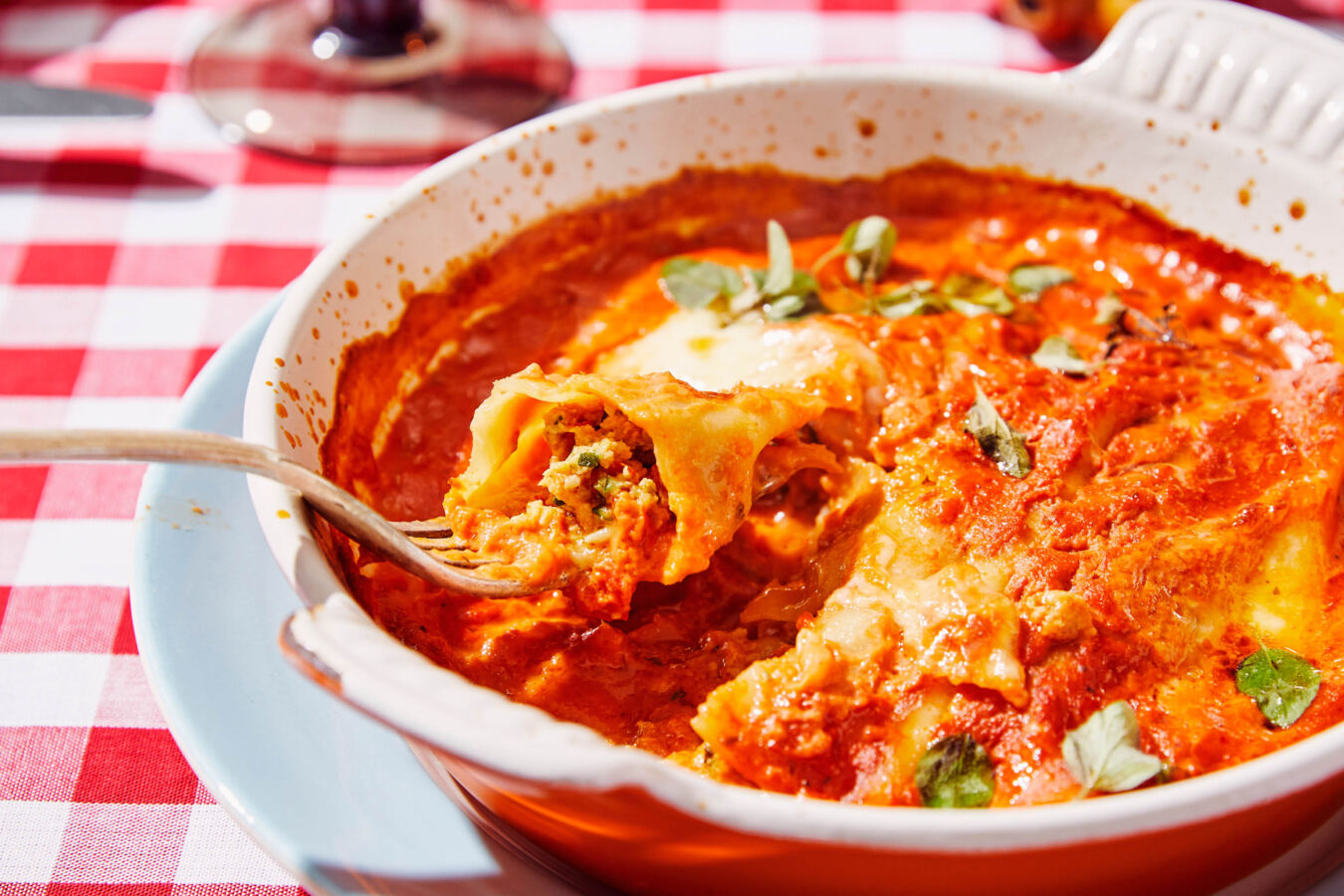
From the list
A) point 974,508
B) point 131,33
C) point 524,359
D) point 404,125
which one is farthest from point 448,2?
point 974,508

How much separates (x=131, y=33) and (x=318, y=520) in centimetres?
298

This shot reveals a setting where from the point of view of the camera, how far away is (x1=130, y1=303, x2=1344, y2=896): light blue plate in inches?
69.6

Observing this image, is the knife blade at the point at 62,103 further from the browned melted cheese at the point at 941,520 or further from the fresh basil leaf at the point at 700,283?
the fresh basil leaf at the point at 700,283

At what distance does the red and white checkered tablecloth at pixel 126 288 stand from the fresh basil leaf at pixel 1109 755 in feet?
4.18

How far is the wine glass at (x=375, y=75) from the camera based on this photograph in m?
3.66

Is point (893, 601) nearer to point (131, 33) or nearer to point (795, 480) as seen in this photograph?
point (795, 480)

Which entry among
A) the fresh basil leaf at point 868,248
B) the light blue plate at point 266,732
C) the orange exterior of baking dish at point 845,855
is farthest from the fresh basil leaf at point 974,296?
the light blue plate at point 266,732

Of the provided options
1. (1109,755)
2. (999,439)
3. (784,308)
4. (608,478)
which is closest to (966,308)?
(784,308)

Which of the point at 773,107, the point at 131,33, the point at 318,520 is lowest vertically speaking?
the point at 131,33

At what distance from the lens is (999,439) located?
2139mm

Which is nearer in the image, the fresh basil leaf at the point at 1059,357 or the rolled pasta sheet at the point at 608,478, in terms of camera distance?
the rolled pasta sheet at the point at 608,478

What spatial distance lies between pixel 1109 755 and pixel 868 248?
1.35 metres

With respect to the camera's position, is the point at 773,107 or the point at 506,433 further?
the point at 773,107

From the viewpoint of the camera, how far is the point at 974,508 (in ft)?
6.53
